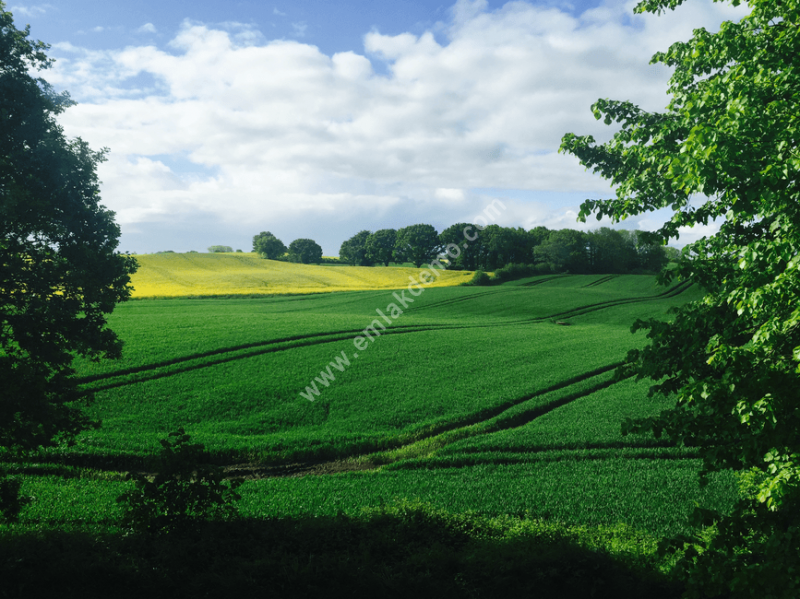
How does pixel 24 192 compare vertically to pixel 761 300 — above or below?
above

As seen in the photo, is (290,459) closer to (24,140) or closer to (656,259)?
(24,140)

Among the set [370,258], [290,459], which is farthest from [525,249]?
[290,459]

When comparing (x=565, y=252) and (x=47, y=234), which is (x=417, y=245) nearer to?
(x=565, y=252)

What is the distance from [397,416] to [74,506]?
40.6 feet

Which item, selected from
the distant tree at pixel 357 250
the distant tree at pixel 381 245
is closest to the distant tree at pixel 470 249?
the distant tree at pixel 381 245

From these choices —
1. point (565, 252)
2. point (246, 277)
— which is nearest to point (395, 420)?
point (246, 277)

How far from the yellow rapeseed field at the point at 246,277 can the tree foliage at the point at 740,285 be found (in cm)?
6172

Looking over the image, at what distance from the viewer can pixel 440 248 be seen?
10638 centimetres

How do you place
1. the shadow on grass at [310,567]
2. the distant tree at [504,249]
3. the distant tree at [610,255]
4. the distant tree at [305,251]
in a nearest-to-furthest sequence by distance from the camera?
the shadow on grass at [310,567] → the distant tree at [504,249] → the distant tree at [610,255] → the distant tree at [305,251]

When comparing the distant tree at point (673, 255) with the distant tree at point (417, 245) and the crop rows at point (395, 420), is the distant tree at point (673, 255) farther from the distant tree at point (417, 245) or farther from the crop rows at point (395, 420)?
the distant tree at point (417, 245)

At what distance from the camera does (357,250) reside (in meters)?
116

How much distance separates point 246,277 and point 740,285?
2912 inches

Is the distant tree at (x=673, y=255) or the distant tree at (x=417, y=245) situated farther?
the distant tree at (x=417, y=245)

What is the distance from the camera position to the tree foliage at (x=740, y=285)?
5676 mm
